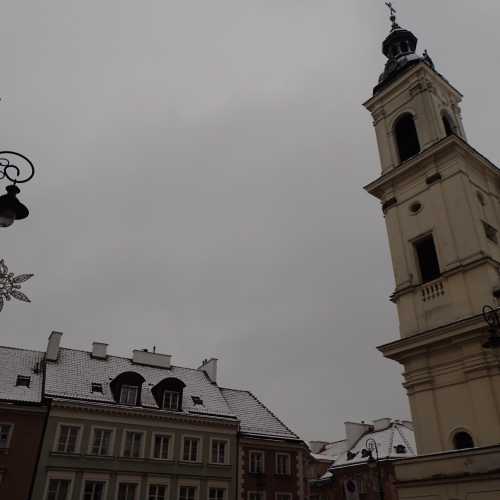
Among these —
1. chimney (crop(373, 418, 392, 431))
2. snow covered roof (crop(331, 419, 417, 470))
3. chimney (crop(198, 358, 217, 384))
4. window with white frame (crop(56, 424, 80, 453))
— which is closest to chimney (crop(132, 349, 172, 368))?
chimney (crop(198, 358, 217, 384))

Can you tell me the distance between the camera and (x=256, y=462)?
34812mm

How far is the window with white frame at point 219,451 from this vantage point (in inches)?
1313

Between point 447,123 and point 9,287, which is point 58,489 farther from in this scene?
point 447,123

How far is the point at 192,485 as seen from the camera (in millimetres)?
31703

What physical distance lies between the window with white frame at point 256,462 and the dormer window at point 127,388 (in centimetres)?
863

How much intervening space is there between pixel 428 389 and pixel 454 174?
28.8 feet

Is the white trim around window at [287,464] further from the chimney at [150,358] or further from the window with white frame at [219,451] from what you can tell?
the chimney at [150,358]

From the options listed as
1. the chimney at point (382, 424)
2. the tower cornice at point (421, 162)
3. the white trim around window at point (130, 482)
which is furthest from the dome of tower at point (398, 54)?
the chimney at point (382, 424)

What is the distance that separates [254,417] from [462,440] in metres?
22.9

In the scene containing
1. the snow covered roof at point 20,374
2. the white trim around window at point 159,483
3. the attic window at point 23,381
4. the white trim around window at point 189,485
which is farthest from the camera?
the white trim around window at point 189,485

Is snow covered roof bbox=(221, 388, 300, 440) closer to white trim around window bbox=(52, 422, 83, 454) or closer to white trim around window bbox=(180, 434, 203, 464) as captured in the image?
white trim around window bbox=(180, 434, 203, 464)

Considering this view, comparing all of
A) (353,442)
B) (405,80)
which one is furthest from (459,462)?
(353,442)

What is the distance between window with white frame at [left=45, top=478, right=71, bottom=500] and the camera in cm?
2784

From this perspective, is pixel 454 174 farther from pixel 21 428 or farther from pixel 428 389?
pixel 21 428
